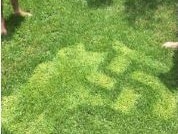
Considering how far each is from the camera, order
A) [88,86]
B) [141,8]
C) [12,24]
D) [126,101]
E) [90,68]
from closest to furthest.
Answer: [126,101]
[88,86]
[90,68]
[12,24]
[141,8]

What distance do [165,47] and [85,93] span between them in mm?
1469

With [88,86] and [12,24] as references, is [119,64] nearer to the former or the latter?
[88,86]

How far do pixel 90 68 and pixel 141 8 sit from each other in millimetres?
1601

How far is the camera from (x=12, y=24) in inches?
257

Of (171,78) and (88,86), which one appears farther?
(171,78)

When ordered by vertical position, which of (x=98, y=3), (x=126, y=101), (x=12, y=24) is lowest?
(x=126, y=101)

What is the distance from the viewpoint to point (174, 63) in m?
6.10

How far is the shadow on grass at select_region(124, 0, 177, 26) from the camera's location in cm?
681

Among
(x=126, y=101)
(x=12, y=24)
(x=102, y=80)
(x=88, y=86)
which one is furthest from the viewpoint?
(x=12, y=24)

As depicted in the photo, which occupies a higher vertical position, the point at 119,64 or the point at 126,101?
the point at 119,64

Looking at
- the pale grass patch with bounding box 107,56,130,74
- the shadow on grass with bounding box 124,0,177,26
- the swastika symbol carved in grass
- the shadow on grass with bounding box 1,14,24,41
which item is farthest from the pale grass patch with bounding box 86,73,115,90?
the shadow on grass with bounding box 1,14,24,41

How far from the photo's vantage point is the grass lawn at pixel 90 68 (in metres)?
5.33

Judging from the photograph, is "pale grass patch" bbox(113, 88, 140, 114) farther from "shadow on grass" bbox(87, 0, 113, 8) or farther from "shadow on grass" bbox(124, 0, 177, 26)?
"shadow on grass" bbox(87, 0, 113, 8)

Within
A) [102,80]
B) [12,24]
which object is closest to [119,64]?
[102,80]
